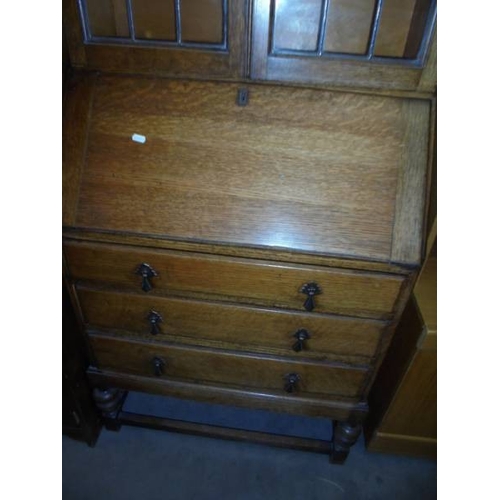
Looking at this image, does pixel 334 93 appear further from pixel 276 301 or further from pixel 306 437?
pixel 306 437

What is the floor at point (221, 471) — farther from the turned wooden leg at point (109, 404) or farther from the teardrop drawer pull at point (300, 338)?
the teardrop drawer pull at point (300, 338)

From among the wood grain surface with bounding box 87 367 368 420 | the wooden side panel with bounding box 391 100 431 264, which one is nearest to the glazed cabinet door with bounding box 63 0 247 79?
the wooden side panel with bounding box 391 100 431 264

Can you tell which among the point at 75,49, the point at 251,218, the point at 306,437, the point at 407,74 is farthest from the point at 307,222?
the point at 306,437

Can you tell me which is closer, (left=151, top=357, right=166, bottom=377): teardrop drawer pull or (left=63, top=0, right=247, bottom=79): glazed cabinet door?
(left=63, top=0, right=247, bottom=79): glazed cabinet door

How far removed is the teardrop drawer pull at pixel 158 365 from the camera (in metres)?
1.25

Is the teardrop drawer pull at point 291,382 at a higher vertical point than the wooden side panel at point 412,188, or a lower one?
lower

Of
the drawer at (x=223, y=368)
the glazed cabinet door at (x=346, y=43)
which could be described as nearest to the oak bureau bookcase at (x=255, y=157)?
the glazed cabinet door at (x=346, y=43)

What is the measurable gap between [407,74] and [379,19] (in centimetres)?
14

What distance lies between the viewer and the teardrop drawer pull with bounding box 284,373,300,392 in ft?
3.98

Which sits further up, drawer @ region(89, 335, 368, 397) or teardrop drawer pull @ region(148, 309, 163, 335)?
teardrop drawer pull @ region(148, 309, 163, 335)

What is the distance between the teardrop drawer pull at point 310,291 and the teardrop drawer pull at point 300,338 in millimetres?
111

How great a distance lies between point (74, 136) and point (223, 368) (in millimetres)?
757

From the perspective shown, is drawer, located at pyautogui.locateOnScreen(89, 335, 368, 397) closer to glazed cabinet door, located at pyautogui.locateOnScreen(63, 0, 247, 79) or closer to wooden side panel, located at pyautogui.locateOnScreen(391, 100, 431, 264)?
wooden side panel, located at pyautogui.locateOnScreen(391, 100, 431, 264)

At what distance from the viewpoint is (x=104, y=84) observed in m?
1.05
